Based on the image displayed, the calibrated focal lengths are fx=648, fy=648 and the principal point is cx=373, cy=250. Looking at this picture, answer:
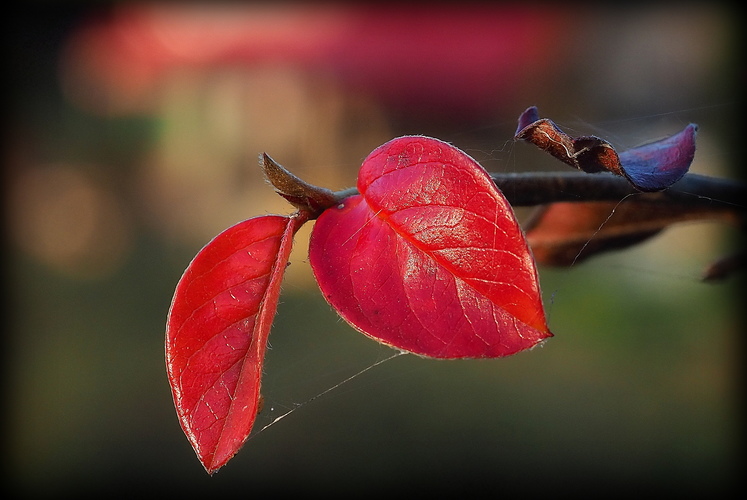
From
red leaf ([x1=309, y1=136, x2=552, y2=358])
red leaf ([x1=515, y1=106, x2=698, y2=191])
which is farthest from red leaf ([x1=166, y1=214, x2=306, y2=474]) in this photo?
red leaf ([x1=515, y1=106, x2=698, y2=191])

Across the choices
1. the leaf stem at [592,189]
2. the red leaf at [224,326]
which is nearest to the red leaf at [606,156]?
the leaf stem at [592,189]

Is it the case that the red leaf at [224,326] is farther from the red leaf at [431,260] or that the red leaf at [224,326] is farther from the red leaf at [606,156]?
the red leaf at [606,156]

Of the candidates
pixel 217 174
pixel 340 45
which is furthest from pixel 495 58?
pixel 217 174

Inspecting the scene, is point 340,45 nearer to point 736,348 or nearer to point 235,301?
point 736,348

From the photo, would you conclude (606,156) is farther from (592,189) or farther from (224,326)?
(224,326)

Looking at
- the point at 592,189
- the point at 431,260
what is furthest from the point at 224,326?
the point at 592,189

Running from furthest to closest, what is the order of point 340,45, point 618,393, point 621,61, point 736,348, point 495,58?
point 340,45 → point 495,58 → point 621,61 → point 736,348 → point 618,393
